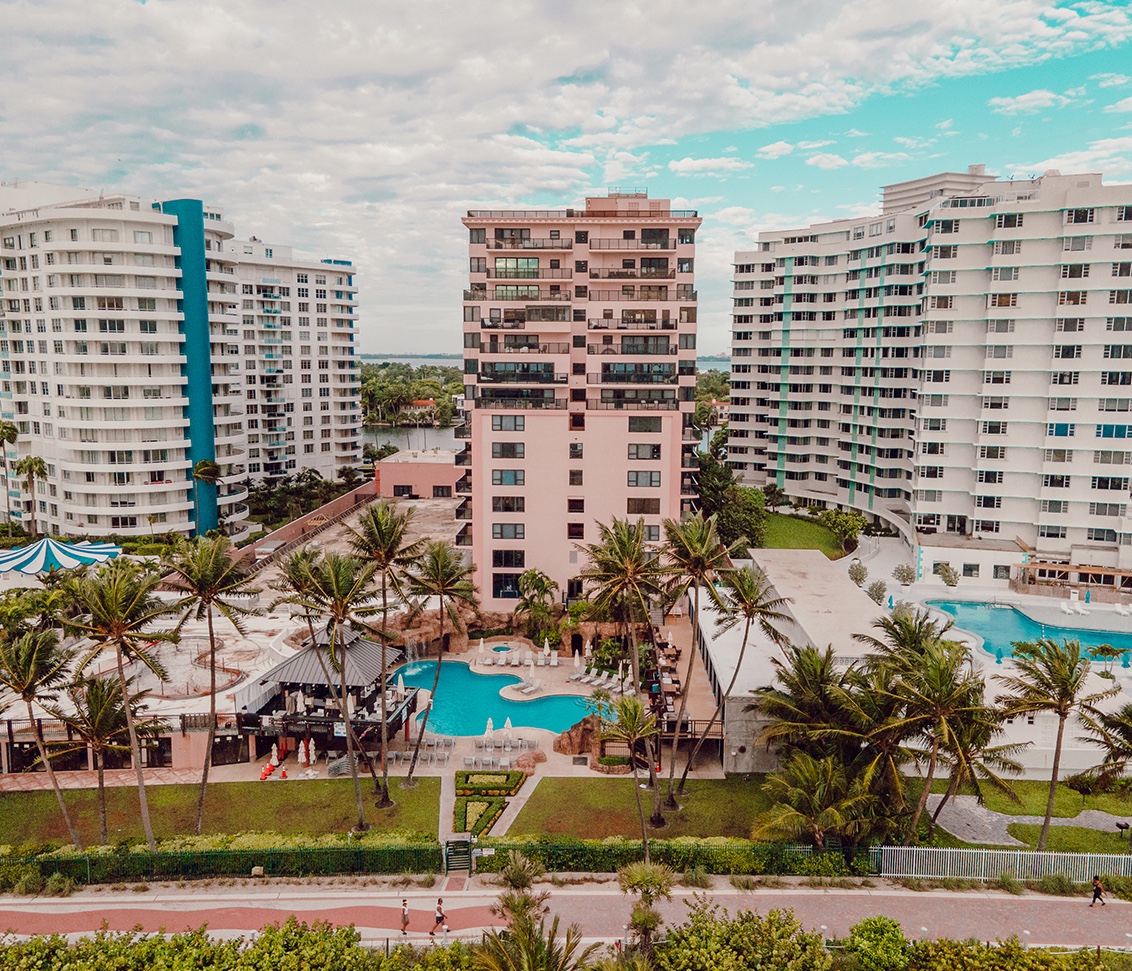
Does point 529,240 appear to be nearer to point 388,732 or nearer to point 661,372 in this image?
point 661,372

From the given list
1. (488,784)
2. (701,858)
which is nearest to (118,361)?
(488,784)

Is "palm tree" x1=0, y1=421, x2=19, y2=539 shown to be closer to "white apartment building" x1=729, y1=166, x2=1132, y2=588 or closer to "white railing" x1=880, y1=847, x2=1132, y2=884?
"white railing" x1=880, y1=847, x2=1132, y2=884

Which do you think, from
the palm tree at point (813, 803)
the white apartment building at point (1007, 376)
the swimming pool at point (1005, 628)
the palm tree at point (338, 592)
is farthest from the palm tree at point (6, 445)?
the white apartment building at point (1007, 376)

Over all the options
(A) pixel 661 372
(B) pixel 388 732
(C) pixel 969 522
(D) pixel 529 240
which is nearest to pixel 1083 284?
(C) pixel 969 522

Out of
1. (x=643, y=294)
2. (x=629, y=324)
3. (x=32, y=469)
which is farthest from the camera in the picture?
(x=32, y=469)

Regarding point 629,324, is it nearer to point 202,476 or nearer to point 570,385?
point 570,385

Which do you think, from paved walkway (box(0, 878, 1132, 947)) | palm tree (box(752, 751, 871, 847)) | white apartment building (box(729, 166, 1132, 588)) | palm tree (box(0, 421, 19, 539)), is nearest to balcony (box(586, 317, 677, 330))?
white apartment building (box(729, 166, 1132, 588))
